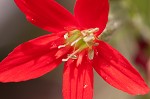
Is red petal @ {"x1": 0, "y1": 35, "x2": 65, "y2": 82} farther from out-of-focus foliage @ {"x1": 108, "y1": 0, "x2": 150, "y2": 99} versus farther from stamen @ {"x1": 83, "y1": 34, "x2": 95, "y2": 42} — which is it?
out-of-focus foliage @ {"x1": 108, "y1": 0, "x2": 150, "y2": 99}

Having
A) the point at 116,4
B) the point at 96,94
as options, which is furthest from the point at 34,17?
the point at 96,94

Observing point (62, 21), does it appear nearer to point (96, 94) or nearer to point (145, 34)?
point (145, 34)

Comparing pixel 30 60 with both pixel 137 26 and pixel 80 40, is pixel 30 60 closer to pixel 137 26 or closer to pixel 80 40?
pixel 80 40

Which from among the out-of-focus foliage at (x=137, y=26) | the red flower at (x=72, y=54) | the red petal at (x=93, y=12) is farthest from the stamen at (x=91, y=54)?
the out-of-focus foliage at (x=137, y=26)

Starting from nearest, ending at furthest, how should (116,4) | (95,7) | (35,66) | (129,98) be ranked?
1. (95,7)
2. (35,66)
3. (116,4)
4. (129,98)

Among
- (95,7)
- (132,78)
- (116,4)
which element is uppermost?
(116,4)

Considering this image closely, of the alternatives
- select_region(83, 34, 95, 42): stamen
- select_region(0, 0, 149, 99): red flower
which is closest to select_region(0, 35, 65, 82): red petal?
select_region(0, 0, 149, 99): red flower
